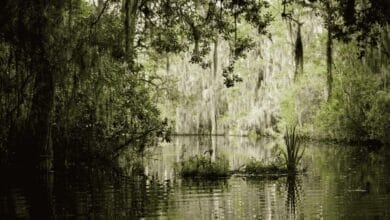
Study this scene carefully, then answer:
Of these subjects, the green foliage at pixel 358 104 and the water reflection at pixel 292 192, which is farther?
the green foliage at pixel 358 104

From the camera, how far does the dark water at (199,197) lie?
9867 millimetres

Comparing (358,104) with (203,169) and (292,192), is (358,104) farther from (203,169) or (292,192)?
(292,192)

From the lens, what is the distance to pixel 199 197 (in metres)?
12.4

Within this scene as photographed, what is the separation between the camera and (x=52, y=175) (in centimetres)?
1630

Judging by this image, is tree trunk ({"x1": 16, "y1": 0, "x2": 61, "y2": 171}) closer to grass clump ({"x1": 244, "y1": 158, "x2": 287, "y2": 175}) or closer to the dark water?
the dark water

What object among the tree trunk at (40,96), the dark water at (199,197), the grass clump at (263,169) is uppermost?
the tree trunk at (40,96)

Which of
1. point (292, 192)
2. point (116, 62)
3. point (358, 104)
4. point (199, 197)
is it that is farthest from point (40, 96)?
point (358, 104)

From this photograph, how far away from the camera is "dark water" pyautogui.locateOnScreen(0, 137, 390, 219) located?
9867 mm

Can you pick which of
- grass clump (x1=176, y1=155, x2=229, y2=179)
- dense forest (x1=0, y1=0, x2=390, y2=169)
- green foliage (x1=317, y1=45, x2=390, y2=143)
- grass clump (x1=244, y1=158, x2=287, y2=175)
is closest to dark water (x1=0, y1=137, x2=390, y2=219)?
grass clump (x1=176, y1=155, x2=229, y2=179)

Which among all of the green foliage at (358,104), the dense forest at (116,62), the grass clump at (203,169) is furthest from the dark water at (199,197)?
the green foliage at (358,104)

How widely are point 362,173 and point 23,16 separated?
9.86 meters

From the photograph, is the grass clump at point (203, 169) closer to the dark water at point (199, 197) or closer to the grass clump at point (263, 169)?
the dark water at point (199, 197)

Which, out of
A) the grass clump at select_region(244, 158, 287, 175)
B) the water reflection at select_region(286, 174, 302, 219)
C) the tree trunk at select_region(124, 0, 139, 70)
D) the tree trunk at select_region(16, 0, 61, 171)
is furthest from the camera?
the grass clump at select_region(244, 158, 287, 175)

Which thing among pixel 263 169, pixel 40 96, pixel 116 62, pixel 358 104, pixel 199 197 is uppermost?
pixel 116 62
